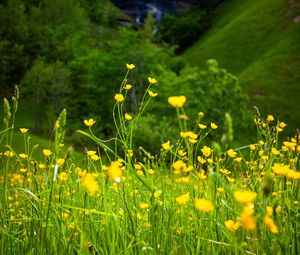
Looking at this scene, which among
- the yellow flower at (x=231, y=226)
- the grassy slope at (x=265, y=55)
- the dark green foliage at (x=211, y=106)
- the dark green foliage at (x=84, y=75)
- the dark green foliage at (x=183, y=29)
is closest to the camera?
the yellow flower at (x=231, y=226)

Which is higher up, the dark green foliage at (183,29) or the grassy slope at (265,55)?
the dark green foliage at (183,29)

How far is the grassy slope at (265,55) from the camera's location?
3137 centimetres

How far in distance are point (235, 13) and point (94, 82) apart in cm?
3729

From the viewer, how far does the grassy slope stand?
103 ft

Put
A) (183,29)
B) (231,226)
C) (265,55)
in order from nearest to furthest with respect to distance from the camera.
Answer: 1. (231,226)
2. (265,55)
3. (183,29)

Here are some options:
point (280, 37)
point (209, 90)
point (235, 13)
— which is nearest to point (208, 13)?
point (235, 13)

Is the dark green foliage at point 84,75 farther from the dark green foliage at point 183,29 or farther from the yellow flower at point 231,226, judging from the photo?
the dark green foliage at point 183,29

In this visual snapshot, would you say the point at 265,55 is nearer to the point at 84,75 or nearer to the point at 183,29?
the point at 84,75

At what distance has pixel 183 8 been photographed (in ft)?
241

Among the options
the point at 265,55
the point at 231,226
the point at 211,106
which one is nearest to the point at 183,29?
the point at 265,55

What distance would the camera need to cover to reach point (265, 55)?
3922cm

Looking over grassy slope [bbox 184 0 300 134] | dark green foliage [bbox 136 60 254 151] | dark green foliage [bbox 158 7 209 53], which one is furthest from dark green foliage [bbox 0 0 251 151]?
dark green foliage [bbox 158 7 209 53]

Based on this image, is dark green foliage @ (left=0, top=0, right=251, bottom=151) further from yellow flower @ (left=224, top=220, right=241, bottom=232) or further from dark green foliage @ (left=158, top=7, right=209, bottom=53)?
dark green foliage @ (left=158, top=7, right=209, bottom=53)

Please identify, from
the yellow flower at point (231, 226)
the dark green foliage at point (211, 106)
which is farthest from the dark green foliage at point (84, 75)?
the yellow flower at point (231, 226)
